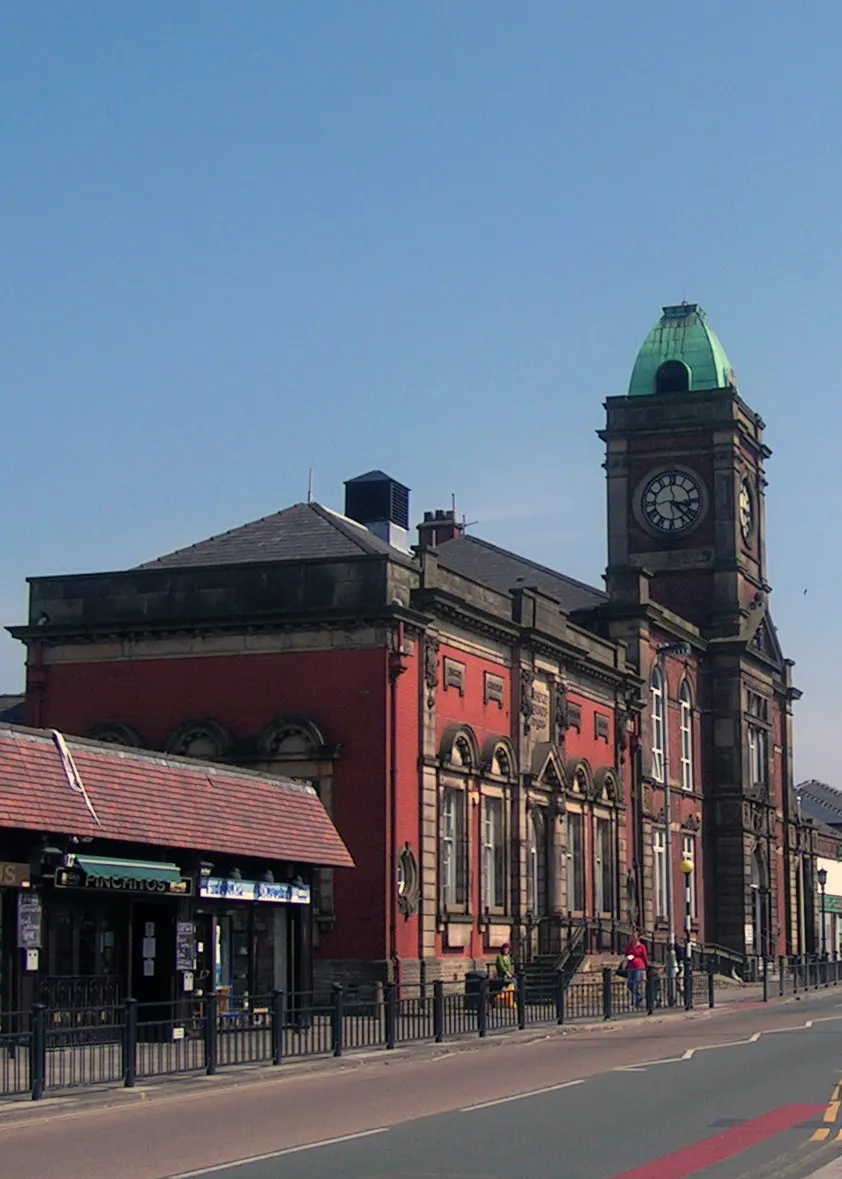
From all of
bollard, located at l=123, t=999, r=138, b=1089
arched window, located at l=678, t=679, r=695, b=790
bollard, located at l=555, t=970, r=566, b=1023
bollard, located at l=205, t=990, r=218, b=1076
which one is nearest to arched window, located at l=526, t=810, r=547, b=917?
bollard, located at l=555, t=970, r=566, b=1023

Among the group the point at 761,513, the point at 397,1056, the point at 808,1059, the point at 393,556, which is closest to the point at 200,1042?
the point at 397,1056

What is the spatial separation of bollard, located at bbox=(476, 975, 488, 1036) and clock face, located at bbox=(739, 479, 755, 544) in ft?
131

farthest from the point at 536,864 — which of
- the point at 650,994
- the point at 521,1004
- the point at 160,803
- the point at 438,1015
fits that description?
the point at 160,803

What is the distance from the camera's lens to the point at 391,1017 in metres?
29.7

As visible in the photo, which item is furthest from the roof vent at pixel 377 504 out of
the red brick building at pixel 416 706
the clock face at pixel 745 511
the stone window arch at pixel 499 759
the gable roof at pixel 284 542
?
the clock face at pixel 745 511

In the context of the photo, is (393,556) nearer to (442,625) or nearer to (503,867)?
(442,625)

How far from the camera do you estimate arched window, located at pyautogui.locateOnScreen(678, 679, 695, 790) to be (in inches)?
2665

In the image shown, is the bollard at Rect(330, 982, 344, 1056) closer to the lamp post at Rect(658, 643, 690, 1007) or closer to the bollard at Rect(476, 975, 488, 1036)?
the bollard at Rect(476, 975, 488, 1036)

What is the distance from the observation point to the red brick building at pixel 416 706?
139 ft

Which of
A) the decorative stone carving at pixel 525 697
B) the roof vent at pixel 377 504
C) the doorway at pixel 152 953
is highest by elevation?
the roof vent at pixel 377 504

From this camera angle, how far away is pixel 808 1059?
2622 centimetres

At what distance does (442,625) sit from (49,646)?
9.40 metres

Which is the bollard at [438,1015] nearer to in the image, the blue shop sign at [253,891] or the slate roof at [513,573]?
the blue shop sign at [253,891]

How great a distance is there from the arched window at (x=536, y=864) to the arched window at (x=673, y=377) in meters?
25.4
